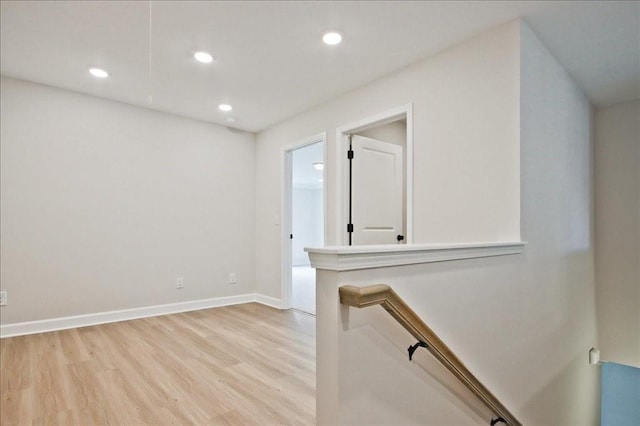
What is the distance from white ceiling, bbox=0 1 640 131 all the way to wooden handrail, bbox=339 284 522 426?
2005 millimetres

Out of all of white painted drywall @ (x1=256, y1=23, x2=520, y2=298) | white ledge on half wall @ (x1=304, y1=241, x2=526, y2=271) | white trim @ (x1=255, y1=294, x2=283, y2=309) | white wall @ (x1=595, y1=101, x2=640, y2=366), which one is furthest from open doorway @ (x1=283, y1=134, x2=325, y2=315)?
white wall @ (x1=595, y1=101, x2=640, y2=366)

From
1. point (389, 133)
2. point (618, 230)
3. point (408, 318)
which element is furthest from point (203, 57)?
point (618, 230)

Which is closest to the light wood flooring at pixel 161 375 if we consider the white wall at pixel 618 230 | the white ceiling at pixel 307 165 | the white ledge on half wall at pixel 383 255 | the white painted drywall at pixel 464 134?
the white ledge on half wall at pixel 383 255

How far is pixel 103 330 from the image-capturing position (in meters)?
3.68

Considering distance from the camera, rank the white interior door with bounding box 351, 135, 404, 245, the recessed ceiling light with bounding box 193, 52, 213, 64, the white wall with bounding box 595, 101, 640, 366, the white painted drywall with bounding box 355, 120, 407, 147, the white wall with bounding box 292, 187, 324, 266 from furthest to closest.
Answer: the white wall with bounding box 292, 187, 324, 266
the white painted drywall with bounding box 355, 120, 407, 147
the white wall with bounding box 595, 101, 640, 366
the white interior door with bounding box 351, 135, 404, 245
the recessed ceiling light with bounding box 193, 52, 213, 64

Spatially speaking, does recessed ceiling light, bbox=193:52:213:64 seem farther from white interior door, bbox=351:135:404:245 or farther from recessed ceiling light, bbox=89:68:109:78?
white interior door, bbox=351:135:404:245

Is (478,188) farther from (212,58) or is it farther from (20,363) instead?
(20,363)

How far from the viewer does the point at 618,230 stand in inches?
162

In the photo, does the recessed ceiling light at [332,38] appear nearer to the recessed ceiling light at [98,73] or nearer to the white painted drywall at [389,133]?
the white painted drywall at [389,133]

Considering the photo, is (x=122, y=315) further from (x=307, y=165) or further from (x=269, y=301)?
(x=307, y=165)

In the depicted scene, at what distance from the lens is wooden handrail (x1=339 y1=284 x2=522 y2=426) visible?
1.19 m

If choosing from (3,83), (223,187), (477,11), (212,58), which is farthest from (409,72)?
(3,83)

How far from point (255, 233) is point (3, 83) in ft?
10.8

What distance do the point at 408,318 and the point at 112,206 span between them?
→ 3.89 metres
